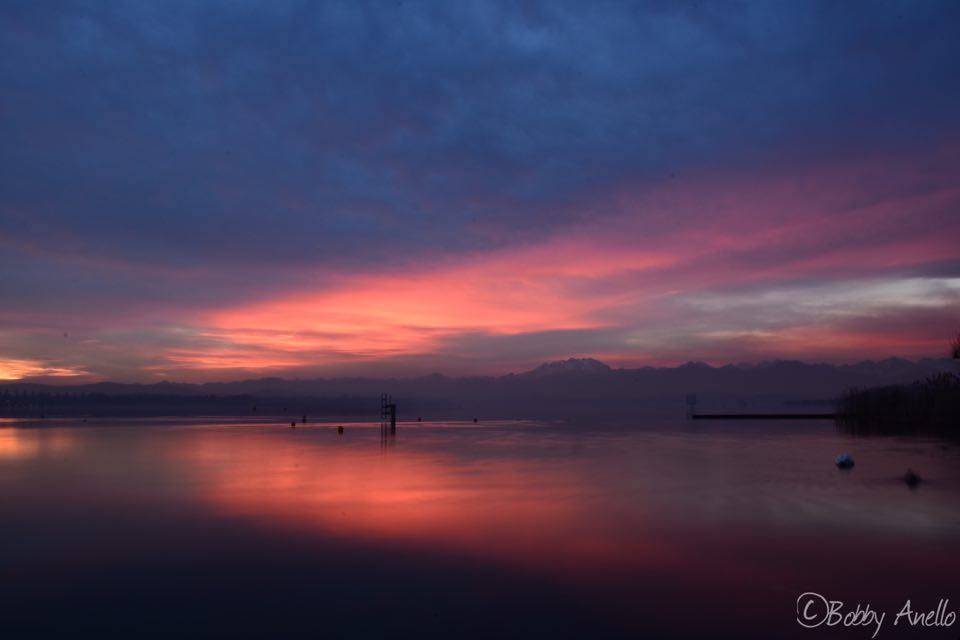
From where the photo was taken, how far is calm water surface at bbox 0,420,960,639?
1077 centimetres

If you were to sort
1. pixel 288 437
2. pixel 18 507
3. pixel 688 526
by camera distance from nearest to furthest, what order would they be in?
pixel 688 526 < pixel 18 507 < pixel 288 437

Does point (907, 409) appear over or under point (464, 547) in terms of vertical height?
over

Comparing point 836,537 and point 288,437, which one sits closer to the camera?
point 836,537

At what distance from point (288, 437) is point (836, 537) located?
134 feet

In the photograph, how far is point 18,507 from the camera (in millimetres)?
19938

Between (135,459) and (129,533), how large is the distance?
18.1 m

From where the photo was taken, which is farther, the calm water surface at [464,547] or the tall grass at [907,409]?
the tall grass at [907,409]

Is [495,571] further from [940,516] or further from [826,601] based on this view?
[940,516]

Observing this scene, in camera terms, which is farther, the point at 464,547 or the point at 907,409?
the point at 907,409

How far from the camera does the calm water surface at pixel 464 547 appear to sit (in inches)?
424

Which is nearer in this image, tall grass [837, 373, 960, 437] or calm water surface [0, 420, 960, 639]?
calm water surface [0, 420, 960, 639]

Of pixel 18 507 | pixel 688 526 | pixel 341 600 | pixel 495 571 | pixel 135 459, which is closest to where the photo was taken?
pixel 341 600

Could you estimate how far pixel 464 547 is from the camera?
15.3 meters

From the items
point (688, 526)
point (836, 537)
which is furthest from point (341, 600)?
point (836, 537)
